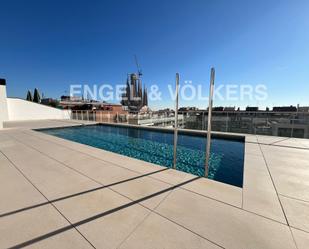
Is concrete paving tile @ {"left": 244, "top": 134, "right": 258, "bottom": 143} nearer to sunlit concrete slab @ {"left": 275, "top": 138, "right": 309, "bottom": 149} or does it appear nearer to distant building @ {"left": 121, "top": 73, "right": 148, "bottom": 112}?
sunlit concrete slab @ {"left": 275, "top": 138, "right": 309, "bottom": 149}

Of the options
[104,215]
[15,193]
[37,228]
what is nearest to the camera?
[37,228]

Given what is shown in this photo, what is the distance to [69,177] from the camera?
2371mm

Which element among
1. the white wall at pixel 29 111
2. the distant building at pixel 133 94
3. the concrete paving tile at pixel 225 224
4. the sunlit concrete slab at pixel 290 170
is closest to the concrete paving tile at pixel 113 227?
the concrete paving tile at pixel 225 224

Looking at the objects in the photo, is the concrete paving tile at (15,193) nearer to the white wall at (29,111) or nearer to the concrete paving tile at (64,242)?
the concrete paving tile at (64,242)

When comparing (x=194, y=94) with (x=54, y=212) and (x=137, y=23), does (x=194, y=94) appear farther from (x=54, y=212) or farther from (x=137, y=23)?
(x=54, y=212)

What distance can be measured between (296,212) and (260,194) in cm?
37

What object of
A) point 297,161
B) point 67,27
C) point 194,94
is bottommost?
point 297,161

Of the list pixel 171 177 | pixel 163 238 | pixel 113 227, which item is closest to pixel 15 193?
pixel 113 227

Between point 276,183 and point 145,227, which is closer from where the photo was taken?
point 145,227

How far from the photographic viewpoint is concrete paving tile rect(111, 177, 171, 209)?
5.75 feet

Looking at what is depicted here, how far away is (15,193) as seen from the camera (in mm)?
1907

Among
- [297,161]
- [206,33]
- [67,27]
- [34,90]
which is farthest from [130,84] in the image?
[297,161]

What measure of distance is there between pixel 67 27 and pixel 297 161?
48.4 ft

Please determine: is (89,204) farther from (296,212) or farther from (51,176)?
(296,212)
